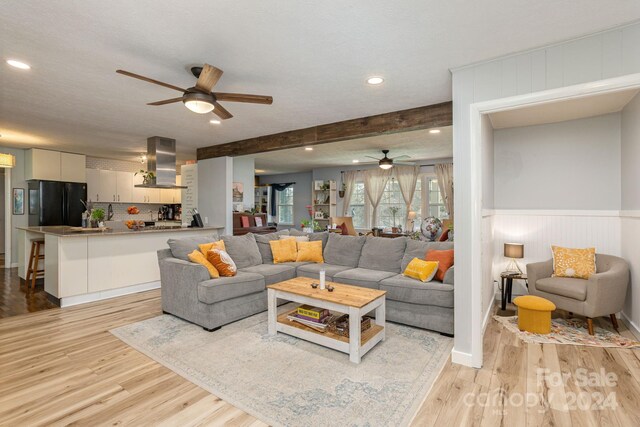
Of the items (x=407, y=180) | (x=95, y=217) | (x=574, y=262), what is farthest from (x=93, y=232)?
(x=407, y=180)

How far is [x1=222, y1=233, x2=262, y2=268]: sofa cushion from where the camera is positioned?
4387 millimetres

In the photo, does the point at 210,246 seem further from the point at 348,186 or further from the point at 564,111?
the point at 348,186

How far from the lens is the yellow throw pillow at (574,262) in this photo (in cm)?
372

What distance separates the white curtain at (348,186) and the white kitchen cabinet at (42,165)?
6898 millimetres

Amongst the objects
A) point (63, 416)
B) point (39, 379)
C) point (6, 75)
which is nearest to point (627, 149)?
point (63, 416)

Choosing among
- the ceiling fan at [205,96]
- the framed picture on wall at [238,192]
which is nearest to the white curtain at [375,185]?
the framed picture on wall at [238,192]

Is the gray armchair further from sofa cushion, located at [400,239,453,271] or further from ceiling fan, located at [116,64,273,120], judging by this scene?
ceiling fan, located at [116,64,273,120]

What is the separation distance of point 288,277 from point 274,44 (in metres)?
2.97

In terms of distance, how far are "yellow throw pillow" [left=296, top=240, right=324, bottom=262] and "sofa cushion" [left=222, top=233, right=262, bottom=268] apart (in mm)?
621

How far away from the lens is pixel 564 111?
12.4 feet

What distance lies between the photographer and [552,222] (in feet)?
14.1

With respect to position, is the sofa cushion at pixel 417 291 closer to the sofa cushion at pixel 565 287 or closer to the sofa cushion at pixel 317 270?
the sofa cushion at pixel 317 270

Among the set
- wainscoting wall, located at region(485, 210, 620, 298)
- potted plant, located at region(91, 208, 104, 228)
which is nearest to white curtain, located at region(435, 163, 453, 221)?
wainscoting wall, located at region(485, 210, 620, 298)

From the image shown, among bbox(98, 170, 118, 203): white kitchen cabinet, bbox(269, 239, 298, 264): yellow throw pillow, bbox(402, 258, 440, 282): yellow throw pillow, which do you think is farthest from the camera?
bbox(98, 170, 118, 203): white kitchen cabinet
